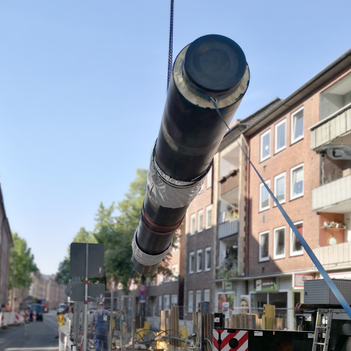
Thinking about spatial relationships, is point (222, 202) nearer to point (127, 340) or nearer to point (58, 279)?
point (127, 340)

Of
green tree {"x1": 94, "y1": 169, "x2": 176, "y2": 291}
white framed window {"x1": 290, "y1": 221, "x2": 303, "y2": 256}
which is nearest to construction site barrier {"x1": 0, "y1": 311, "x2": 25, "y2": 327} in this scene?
green tree {"x1": 94, "y1": 169, "x2": 176, "y2": 291}

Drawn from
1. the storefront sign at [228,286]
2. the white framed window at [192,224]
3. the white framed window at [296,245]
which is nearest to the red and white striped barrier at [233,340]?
the white framed window at [296,245]

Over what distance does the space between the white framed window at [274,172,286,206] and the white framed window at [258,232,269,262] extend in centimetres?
261

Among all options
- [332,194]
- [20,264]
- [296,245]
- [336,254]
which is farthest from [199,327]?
[20,264]

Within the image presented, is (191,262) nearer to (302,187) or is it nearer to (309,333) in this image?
(302,187)

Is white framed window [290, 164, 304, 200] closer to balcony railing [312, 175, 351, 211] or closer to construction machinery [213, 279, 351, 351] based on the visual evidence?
balcony railing [312, 175, 351, 211]

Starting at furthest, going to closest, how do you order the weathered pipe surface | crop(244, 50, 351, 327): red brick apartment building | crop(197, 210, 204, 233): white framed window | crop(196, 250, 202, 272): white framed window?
crop(197, 210, 204, 233): white framed window < crop(196, 250, 202, 272): white framed window < crop(244, 50, 351, 327): red brick apartment building < the weathered pipe surface

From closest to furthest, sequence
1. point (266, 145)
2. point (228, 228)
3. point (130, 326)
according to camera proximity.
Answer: point (130, 326), point (266, 145), point (228, 228)

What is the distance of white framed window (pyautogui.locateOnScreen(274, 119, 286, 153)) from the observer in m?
29.7

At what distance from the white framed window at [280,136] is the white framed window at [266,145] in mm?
903

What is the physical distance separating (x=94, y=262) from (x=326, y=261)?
12.9 m

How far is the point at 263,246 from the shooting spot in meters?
31.3

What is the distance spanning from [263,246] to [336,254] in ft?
29.0

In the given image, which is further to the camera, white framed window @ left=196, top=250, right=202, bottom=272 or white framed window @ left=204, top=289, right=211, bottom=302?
white framed window @ left=196, top=250, right=202, bottom=272
